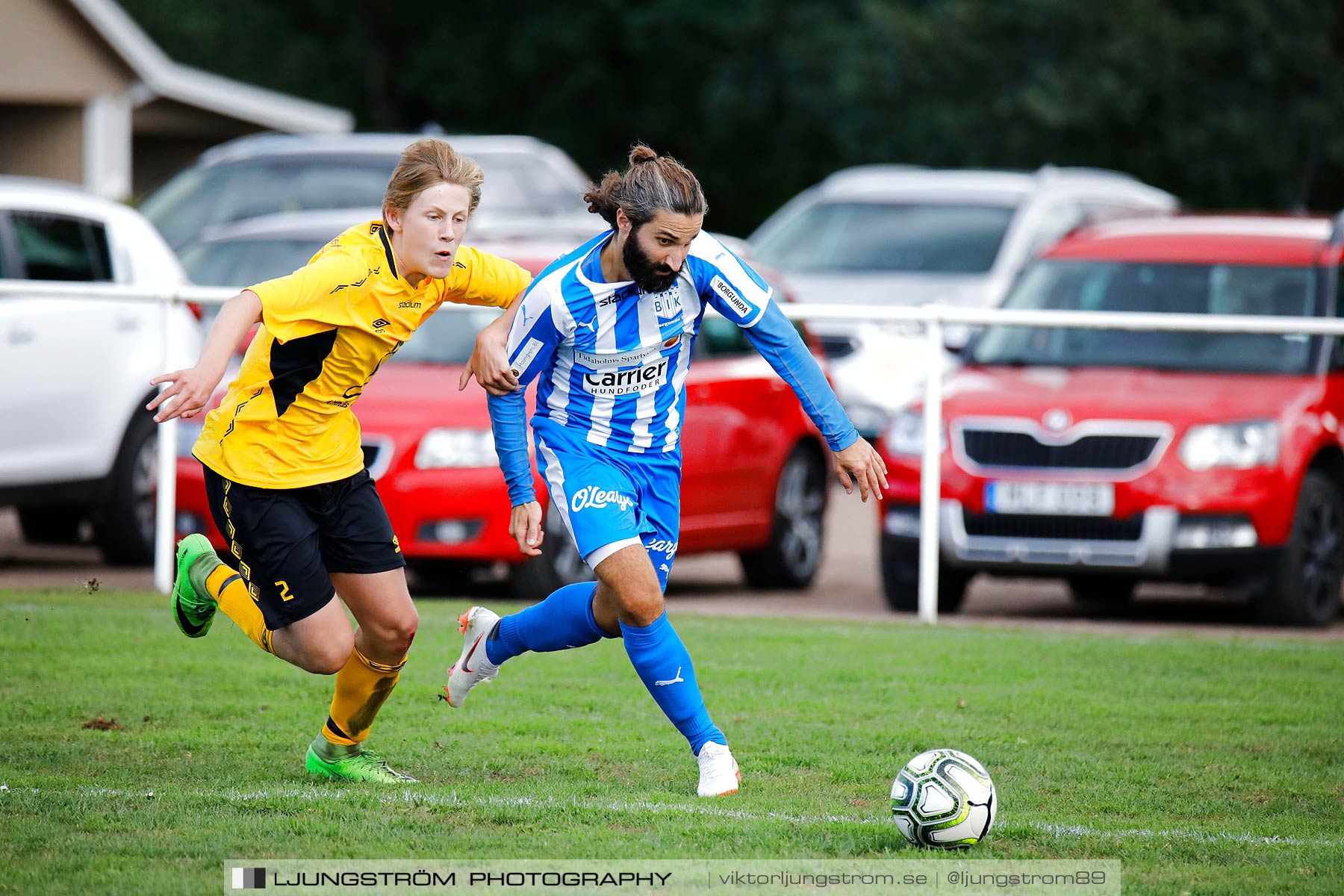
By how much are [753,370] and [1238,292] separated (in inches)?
110

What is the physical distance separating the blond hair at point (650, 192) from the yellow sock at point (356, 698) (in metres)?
1.59

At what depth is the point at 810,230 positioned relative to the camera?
671 inches

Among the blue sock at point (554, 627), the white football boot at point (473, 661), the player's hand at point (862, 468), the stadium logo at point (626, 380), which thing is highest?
the stadium logo at point (626, 380)

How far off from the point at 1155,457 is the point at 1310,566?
104cm

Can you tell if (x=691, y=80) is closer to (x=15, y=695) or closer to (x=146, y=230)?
(x=146, y=230)

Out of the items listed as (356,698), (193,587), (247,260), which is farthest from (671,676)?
(247,260)

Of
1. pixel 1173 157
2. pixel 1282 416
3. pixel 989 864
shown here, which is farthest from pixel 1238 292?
pixel 1173 157

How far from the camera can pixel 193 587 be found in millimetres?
6223

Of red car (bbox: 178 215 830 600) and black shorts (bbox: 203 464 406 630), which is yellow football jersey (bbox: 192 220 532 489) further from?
red car (bbox: 178 215 830 600)

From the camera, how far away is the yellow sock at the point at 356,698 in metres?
5.93

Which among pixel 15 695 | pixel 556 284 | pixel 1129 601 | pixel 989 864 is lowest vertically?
pixel 1129 601

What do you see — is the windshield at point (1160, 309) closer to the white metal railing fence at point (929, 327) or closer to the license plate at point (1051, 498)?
the white metal railing fence at point (929, 327)

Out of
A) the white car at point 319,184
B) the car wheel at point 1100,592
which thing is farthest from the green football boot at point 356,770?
the white car at point 319,184

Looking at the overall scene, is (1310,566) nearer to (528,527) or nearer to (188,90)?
(528,527)
